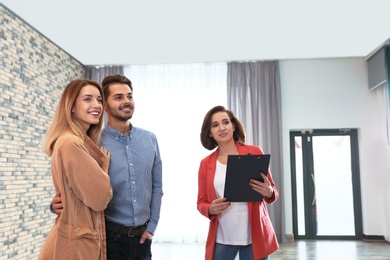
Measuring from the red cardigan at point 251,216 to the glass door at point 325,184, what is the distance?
161 inches

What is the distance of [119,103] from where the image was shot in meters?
1.66

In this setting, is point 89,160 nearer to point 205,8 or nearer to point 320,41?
point 205,8

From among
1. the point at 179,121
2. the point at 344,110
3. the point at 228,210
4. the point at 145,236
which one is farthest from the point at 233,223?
the point at 344,110

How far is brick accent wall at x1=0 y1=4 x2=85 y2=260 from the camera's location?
3.69m

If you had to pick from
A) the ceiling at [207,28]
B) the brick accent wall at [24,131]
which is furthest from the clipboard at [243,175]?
the brick accent wall at [24,131]

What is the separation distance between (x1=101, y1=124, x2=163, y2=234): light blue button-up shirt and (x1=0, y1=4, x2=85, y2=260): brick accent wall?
2.55m

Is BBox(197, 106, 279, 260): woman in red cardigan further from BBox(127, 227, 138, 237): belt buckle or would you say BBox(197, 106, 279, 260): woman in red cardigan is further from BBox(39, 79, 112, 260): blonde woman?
BBox(39, 79, 112, 260): blonde woman

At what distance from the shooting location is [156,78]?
6.06 metres

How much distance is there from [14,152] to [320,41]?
4.39m

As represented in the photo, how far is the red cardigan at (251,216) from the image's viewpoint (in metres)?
1.81

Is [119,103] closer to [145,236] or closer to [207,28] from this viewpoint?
[145,236]

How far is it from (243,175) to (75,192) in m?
0.86

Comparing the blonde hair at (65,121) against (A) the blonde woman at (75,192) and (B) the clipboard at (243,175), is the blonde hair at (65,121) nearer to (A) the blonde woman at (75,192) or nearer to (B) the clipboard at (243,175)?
(A) the blonde woman at (75,192)

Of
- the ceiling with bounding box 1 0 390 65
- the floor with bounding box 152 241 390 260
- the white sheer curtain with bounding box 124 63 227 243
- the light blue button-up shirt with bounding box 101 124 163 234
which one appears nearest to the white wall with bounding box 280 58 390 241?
the ceiling with bounding box 1 0 390 65
